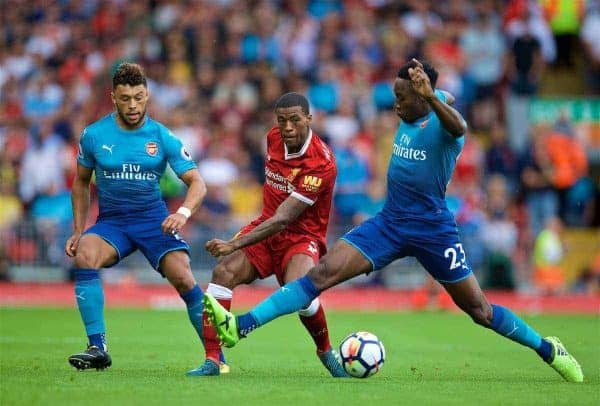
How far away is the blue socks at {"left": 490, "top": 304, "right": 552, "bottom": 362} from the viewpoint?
1071cm

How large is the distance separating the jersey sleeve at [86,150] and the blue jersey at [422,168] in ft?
8.73

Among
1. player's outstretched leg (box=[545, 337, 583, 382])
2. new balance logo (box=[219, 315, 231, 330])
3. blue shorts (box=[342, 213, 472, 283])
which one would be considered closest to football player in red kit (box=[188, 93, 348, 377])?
blue shorts (box=[342, 213, 472, 283])

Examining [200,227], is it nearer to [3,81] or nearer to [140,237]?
[3,81]

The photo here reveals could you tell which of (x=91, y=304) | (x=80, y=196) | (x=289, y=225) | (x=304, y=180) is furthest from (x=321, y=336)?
(x=80, y=196)

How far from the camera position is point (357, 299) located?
2173 centimetres

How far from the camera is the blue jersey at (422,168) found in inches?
412

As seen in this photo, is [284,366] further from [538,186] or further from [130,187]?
[538,186]

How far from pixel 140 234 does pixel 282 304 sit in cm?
167

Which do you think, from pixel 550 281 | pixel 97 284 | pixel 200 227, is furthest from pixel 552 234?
pixel 97 284

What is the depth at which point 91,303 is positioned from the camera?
10.8m

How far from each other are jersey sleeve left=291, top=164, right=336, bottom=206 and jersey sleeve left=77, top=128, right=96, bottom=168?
72.5 inches

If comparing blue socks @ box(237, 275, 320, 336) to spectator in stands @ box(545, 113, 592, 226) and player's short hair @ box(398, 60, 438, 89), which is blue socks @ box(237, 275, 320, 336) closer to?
player's short hair @ box(398, 60, 438, 89)

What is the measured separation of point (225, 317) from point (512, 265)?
13.1 metres

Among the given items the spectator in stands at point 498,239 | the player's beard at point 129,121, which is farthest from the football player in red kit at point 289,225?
the spectator in stands at point 498,239
